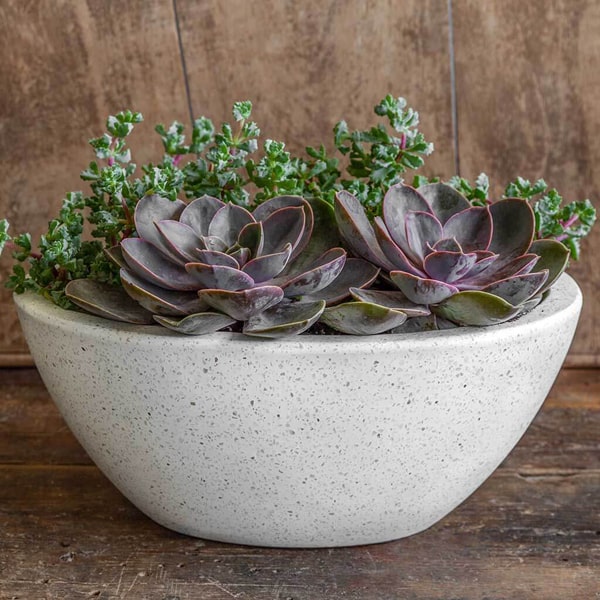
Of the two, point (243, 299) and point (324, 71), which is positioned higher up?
point (324, 71)

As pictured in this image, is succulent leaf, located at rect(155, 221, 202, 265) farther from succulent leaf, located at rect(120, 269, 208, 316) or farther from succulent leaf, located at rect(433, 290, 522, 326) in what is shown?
succulent leaf, located at rect(433, 290, 522, 326)

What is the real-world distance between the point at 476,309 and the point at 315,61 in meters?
0.63

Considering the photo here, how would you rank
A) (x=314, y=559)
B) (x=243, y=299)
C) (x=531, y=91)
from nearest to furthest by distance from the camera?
(x=243, y=299), (x=314, y=559), (x=531, y=91)

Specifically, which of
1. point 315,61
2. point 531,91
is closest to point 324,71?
point 315,61

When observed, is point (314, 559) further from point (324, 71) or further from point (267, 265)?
point (324, 71)

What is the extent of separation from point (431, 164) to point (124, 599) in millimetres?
736

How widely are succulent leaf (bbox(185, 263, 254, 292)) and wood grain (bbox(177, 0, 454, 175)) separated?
1.93ft

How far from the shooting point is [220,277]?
2.13 feet

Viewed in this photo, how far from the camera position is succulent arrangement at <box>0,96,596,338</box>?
0.66 m

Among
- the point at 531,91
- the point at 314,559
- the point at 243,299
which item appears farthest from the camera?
the point at 531,91

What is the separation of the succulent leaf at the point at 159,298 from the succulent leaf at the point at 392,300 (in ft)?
0.38

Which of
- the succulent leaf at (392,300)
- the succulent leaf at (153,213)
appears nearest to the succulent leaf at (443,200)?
the succulent leaf at (392,300)

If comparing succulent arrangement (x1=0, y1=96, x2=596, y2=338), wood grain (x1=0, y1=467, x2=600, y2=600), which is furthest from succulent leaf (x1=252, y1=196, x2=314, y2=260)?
wood grain (x1=0, y1=467, x2=600, y2=600)

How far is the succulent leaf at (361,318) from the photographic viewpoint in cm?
64
